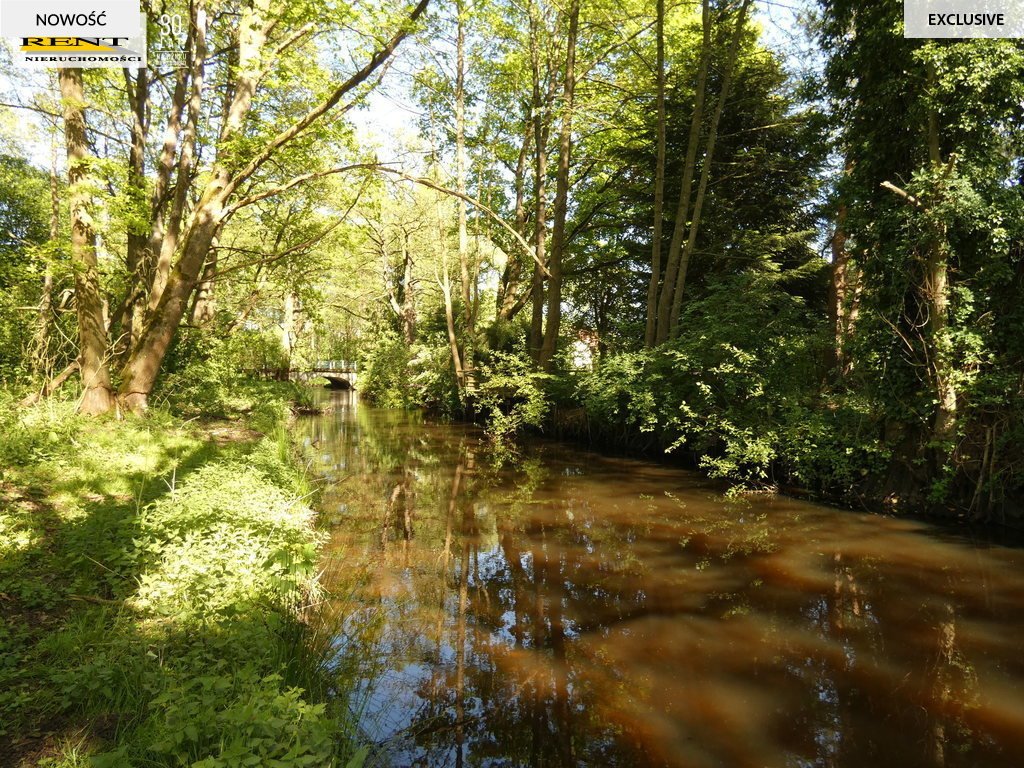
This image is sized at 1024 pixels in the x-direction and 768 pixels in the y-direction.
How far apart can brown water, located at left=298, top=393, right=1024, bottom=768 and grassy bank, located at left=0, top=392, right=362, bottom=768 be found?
90cm

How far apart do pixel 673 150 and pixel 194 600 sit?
1730cm

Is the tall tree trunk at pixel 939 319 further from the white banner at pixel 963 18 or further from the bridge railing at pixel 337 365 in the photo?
the bridge railing at pixel 337 365

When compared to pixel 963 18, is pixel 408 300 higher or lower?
lower

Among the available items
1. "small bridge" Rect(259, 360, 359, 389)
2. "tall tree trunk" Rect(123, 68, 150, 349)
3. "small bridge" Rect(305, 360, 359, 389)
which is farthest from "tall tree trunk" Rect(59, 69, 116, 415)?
"small bridge" Rect(305, 360, 359, 389)

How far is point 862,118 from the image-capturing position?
9.93 metres

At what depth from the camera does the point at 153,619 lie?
3.79 m

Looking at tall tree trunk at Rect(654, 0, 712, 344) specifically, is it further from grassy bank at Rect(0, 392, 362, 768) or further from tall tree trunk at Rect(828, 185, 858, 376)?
grassy bank at Rect(0, 392, 362, 768)

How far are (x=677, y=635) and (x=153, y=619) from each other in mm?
4195

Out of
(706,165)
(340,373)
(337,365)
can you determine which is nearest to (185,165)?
(706,165)

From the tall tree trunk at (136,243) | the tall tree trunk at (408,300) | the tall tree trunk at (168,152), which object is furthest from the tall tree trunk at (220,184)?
the tall tree trunk at (408,300)

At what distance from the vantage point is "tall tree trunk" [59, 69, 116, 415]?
9375 mm

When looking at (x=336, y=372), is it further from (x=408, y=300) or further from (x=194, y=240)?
(x=194, y=240)

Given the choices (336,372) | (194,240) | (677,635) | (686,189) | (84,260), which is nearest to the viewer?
(677,635)

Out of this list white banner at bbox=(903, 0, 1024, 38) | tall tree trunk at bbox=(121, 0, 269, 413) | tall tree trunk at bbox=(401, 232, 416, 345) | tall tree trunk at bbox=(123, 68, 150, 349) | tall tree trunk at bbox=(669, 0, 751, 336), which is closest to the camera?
white banner at bbox=(903, 0, 1024, 38)
